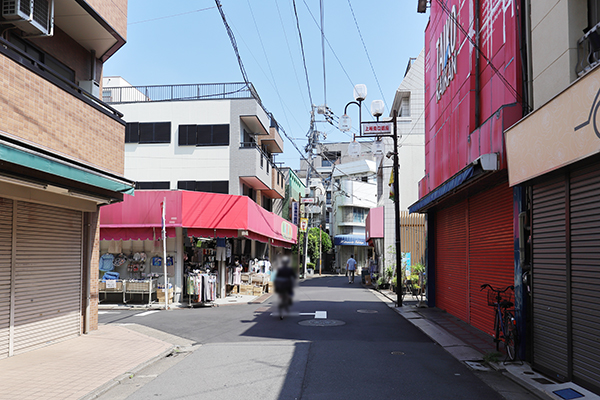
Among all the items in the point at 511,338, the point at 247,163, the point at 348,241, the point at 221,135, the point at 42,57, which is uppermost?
the point at 221,135

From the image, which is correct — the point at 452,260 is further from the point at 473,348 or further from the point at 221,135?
the point at 221,135

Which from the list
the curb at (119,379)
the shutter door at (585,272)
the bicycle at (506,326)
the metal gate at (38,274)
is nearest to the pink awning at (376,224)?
the bicycle at (506,326)

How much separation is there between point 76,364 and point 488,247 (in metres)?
10.4

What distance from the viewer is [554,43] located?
877 centimetres

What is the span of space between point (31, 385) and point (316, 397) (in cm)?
477

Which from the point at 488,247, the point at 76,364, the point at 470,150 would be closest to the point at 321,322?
the point at 488,247

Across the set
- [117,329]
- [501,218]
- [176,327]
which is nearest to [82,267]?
[117,329]

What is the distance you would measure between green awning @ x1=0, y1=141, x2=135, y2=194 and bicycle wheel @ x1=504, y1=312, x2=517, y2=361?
30.3 ft

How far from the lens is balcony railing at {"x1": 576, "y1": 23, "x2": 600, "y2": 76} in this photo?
7.76m

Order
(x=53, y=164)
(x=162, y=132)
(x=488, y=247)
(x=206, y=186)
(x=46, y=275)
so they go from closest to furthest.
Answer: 1. (x=53, y=164)
2. (x=46, y=275)
3. (x=488, y=247)
4. (x=206, y=186)
5. (x=162, y=132)

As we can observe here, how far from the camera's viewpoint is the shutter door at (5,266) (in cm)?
1023

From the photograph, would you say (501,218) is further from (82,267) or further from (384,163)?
(384,163)

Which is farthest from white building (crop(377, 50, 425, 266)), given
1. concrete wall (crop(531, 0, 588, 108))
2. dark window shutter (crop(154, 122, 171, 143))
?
concrete wall (crop(531, 0, 588, 108))

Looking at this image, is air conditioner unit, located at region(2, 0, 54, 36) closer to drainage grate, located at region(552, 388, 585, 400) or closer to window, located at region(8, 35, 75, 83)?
window, located at region(8, 35, 75, 83)
